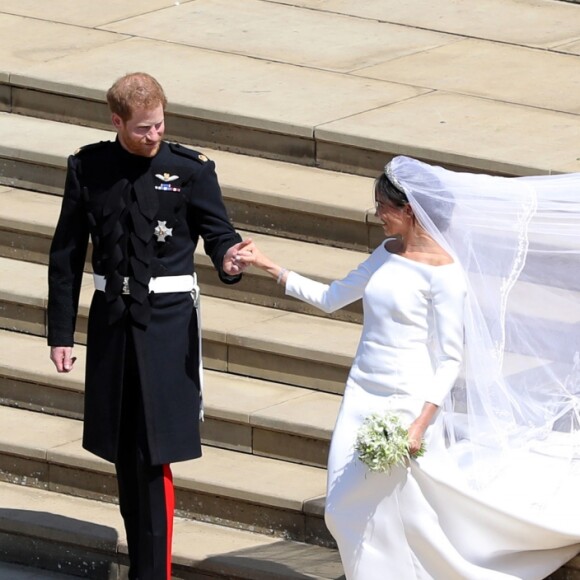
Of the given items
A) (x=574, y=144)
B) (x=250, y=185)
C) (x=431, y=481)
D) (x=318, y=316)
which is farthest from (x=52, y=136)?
(x=431, y=481)

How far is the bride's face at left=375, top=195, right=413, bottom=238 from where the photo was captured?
19.9 feet

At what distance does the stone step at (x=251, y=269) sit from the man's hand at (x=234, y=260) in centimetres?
158

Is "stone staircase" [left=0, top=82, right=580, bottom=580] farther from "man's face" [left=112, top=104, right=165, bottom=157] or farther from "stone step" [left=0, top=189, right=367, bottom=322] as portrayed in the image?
"man's face" [left=112, top=104, right=165, bottom=157]

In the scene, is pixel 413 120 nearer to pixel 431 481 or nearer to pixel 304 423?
pixel 304 423

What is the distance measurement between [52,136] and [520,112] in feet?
7.87

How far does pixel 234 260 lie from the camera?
6.40 m

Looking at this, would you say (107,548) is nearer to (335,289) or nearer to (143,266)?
(143,266)

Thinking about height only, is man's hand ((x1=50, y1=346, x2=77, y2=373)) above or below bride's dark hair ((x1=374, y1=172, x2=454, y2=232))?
below

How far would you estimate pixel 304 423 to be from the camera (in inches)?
288

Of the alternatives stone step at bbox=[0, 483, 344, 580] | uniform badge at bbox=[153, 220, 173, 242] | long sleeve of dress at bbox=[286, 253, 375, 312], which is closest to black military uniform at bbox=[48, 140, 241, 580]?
uniform badge at bbox=[153, 220, 173, 242]

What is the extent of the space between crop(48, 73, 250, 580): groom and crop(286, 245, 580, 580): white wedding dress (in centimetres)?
65

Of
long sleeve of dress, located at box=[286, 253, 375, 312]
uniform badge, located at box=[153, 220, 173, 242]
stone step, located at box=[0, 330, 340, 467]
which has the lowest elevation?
stone step, located at box=[0, 330, 340, 467]

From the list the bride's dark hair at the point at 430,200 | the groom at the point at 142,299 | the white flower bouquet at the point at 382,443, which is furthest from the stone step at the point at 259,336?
the white flower bouquet at the point at 382,443

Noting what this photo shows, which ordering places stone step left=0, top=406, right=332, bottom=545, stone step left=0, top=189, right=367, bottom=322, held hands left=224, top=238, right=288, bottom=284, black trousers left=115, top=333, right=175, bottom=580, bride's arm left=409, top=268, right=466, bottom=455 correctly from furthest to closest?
stone step left=0, top=189, right=367, bottom=322 < stone step left=0, top=406, right=332, bottom=545 < black trousers left=115, top=333, right=175, bottom=580 < held hands left=224, top=238, right=288, bottom=284 < bride's arm left=409, top=268, right=466, bottom=455
